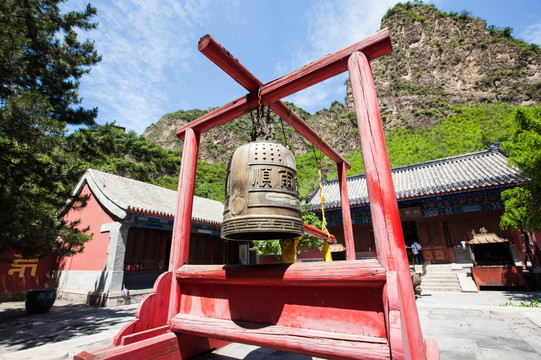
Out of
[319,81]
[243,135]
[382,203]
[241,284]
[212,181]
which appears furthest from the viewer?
[243,135]

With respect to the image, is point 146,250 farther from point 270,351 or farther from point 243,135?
point 243,135

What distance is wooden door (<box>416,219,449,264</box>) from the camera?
1242cm

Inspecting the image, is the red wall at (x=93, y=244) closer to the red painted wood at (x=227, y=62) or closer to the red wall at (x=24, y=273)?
the red wall at (x=24, y=273)

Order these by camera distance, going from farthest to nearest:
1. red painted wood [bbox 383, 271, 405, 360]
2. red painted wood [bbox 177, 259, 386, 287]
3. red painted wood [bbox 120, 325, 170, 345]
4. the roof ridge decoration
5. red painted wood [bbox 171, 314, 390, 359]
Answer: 1. the roof ridge decoration
2. red painted wood [bbox 120, 325, 170, 345]
3. red painted wood [bbox 177, 259, 386, 287]
4. red painted wood [bbox 171, 314, 390, 359]
5. red painted wood [bbox 383, 271, 405, 360]

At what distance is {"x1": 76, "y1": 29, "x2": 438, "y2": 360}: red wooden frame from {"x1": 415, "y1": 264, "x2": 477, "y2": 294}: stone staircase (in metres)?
10.4

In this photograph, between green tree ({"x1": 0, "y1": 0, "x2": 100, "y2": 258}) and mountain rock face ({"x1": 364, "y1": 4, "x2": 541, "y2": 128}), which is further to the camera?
mountain rock face ({"x1": 364, "y1": 4, "x2": 541, "y2": 128})

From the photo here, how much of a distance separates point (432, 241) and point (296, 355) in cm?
1231

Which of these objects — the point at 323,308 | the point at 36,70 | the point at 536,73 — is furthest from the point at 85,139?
the point at 536,73

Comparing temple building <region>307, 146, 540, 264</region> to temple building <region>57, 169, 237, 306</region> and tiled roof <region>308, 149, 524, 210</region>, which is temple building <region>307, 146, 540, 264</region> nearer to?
tiled roof <region>308, 149, 524, 210</region>

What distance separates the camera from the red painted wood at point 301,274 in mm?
1743

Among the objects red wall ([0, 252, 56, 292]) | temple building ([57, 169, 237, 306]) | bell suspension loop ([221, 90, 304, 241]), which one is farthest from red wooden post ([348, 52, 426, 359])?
red wall ([0, 252, 56, 292])

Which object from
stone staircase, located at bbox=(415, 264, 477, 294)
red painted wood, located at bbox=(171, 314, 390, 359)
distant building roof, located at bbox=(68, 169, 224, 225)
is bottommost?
stone staircase, located at bbox=(415, 264, 477, 294)

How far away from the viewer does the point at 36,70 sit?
6.50m

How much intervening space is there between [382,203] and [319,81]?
1.51 m
